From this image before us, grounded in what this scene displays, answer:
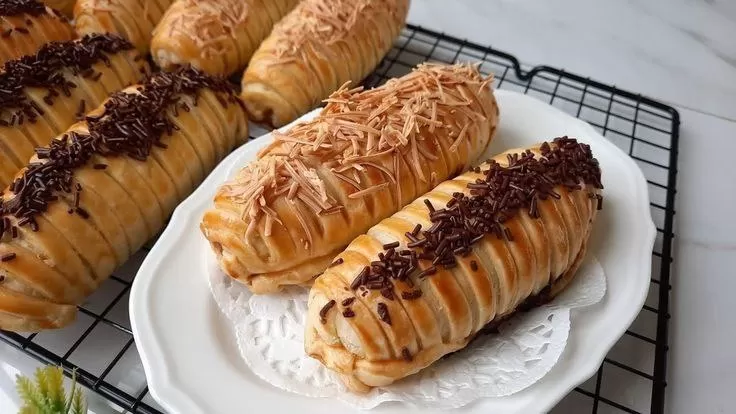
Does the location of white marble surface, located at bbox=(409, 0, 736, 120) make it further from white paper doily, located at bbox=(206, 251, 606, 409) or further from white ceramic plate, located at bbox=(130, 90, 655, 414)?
white paper doily, located at bbox=(206, 251, 606, 409)

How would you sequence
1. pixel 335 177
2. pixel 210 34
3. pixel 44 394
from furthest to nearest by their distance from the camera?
pixel 210 34 < pixel 335 177 < pixel 44 394

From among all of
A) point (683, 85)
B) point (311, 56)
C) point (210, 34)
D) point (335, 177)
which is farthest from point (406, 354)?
point (683, 85)

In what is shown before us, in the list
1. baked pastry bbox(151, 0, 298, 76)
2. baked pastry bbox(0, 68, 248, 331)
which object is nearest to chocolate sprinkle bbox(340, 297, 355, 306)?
baked pastry bbox(0, 68, 248, 331)

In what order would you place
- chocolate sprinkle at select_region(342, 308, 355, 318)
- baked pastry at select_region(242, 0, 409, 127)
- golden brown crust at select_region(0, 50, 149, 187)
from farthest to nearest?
baked pastry at select_region(242, 0, 409, 127), golden brown crust at select_region(0, 50, 149, 187), chocolate sprinkle at select_region(342, 308, 355, 318)

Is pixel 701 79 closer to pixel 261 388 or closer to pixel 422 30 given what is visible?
pixel 422 30

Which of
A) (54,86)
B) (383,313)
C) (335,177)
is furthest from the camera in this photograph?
(54,86)

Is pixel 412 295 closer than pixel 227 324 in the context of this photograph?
Yes

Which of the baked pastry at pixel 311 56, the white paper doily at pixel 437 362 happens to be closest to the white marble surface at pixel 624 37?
the baked pastry at pixel 311 56

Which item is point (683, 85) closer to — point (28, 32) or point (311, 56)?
point (311, 56)
